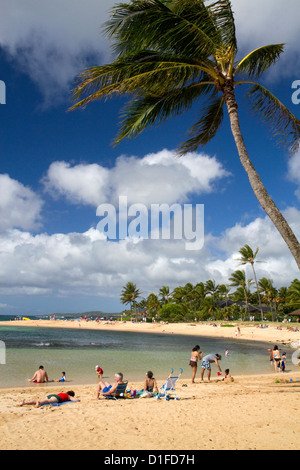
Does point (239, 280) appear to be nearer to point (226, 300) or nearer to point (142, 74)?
point (226, 300)

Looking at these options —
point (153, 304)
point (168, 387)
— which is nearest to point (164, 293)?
point (153, 304)

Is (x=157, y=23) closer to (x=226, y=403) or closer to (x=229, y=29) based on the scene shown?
(x=229, y=29)

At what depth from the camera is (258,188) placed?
627 cm

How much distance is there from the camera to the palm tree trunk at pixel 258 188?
5.55 meters

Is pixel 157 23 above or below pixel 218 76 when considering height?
above

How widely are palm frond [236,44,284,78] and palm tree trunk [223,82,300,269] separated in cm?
103

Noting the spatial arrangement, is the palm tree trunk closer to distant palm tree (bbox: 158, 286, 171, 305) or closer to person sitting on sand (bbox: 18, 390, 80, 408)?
person sitting on sand (bbox: 18, 390, 80, 408)

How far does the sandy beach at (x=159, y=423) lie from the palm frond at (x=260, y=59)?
290 inches

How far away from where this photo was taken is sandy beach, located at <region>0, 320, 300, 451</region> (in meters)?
4.98

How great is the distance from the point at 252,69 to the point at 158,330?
57301 millimetres

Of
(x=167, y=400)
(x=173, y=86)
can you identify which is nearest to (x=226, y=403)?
(x=167, y=400)

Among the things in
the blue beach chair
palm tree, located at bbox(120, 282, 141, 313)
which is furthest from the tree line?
the blue beach chair

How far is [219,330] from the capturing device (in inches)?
1893

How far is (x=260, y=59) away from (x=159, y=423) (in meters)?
8.23
